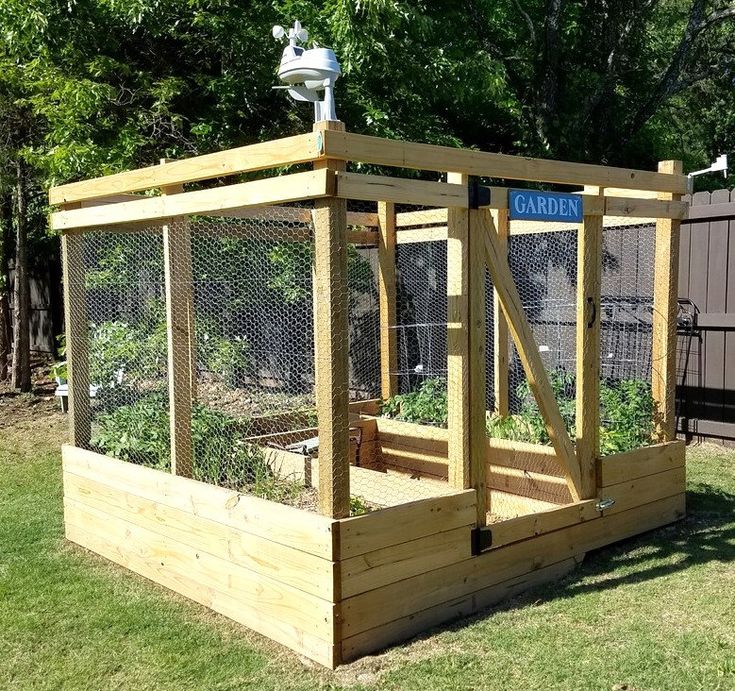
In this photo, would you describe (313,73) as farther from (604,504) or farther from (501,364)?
(501,364)

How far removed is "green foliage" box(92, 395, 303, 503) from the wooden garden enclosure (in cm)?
2

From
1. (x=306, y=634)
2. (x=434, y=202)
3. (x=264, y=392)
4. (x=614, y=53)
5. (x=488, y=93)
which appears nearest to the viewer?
(x=306, y=634)

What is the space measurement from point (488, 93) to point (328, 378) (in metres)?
5.58

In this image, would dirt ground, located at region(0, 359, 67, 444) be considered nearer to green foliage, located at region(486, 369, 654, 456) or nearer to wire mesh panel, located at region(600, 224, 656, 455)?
green foliage, located at region(486, 369, 654, 456)

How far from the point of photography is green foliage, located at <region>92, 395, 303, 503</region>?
4945 millimetres

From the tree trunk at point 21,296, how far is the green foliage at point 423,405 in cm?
498

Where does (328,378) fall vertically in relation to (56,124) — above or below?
below

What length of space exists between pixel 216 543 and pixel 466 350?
1538 millimetres

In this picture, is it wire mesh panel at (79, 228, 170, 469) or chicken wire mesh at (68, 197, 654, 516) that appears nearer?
chicken wire mesh at (68, 197, 654, 516)

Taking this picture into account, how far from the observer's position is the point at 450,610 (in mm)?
3953

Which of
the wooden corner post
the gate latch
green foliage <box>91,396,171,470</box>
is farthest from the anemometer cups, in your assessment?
the gate latch

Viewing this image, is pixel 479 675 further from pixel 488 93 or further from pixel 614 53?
pixel 614 53

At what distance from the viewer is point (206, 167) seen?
406cm

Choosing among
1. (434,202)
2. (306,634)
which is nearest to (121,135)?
(434,202)
